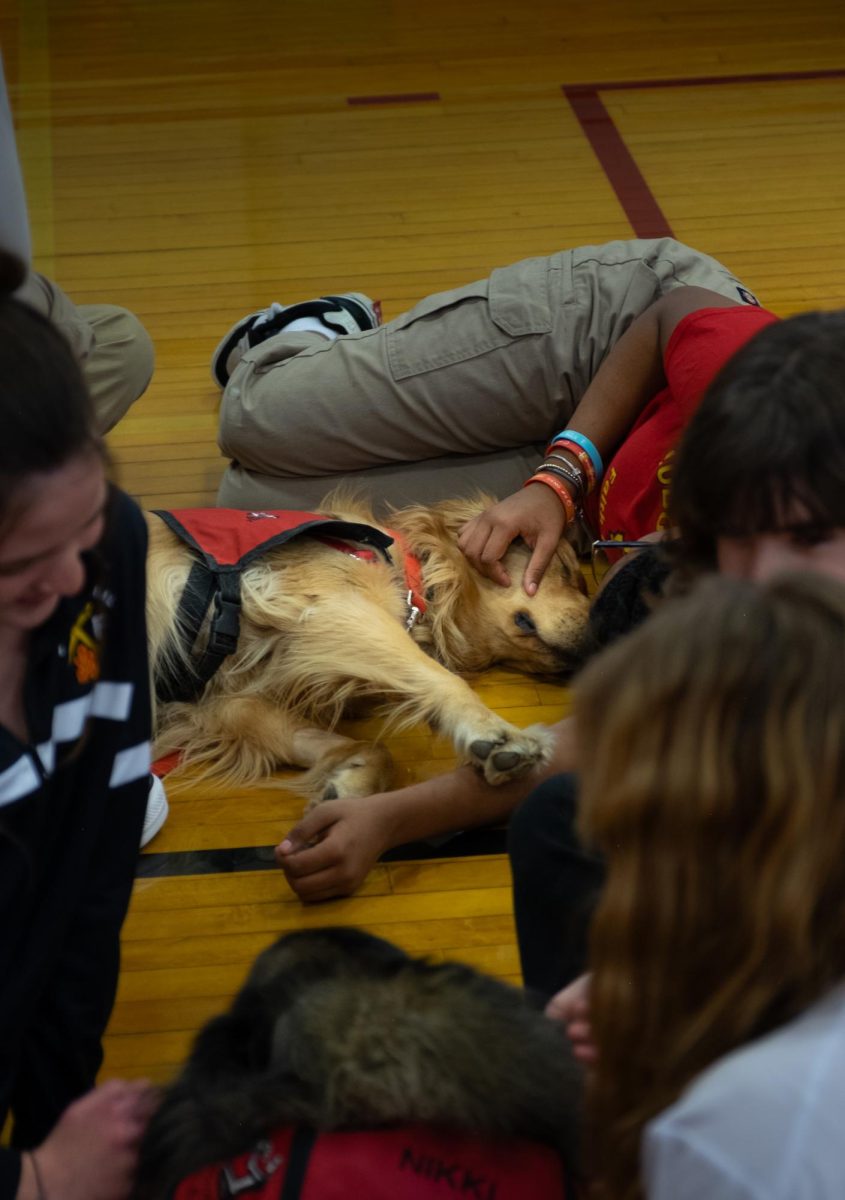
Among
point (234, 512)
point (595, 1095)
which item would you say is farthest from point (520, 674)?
point (595, 1095)

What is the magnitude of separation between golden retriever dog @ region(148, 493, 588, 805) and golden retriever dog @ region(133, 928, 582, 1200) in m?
1.16

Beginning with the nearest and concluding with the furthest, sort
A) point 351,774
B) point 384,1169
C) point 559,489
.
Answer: point 384,1169, point 351,774, point 559,489

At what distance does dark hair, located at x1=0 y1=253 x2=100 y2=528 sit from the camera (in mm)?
1129

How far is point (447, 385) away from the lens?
305 centimetres

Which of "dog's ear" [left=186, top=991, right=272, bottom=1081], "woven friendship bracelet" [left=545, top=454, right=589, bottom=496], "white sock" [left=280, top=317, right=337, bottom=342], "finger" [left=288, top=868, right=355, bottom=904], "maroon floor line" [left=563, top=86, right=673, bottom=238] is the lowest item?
"finger" [left=288, top=868, right=355, bottom=904]

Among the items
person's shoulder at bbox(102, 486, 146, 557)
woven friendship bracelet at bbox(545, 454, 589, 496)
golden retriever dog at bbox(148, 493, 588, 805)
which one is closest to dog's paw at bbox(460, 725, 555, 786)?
golden retriever dog at bbox(148, 493, 588, 805)

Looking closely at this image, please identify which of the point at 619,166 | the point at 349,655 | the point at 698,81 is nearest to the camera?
the point at 349,655

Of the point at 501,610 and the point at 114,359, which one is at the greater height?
the point at 114,359

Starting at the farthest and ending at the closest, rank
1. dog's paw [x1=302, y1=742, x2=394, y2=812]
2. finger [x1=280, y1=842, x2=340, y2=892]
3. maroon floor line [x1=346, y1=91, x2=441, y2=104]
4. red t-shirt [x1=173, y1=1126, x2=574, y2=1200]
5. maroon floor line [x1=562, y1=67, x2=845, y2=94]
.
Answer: maroon floor line [x1=562, y1=67, x2=845, y2=94] → maroon floor line [x1=346, y1=91, x2=441, y2=104] → dog's paw [x1=302, y1=742, x2=394, y2=812] → finger [x1=280, y1=842, x2=340, y2=892] → red t-shirt [x1=173, y1=1126, x2=574, y2=1200]

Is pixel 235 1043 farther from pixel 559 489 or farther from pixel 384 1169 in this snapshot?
pixel 559 489

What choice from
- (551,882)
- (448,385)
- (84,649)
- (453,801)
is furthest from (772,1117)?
(448,385)

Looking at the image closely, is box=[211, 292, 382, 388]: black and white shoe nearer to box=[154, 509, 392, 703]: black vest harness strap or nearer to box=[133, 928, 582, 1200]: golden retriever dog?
box=[154, 509, 392, 703]: black vest harness strap

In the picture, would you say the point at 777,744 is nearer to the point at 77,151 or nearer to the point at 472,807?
the point at 472,807

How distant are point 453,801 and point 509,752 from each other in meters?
0.14
